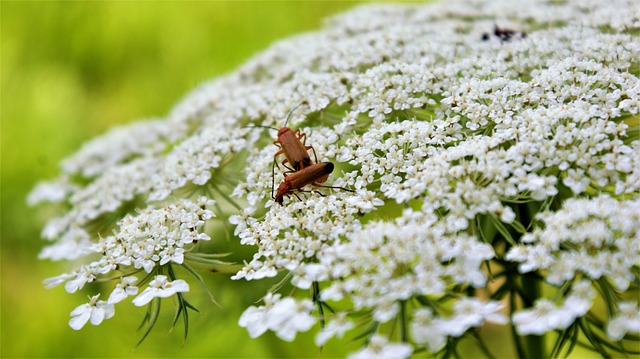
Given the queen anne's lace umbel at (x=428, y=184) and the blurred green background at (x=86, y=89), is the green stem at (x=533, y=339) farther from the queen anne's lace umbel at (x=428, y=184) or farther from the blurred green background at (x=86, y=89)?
the blurred green background at (x=86, y=89)

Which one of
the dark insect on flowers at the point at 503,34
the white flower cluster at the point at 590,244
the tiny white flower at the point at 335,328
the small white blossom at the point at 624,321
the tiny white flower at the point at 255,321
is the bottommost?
the small white blossom at the point at 624,321

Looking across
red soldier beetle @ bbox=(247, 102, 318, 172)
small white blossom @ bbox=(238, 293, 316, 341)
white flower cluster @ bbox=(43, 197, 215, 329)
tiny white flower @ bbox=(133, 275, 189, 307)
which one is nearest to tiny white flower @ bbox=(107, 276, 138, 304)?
white flower cluster @ bbox=(43, 197, 215, 329)

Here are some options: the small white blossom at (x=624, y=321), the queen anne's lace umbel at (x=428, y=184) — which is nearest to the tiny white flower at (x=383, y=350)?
the queen anne's lace umbel at (x=428, y=184)

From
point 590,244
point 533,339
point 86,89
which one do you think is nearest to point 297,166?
point 590,244

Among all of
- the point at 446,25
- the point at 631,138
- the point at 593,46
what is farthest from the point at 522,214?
the point at 446,25

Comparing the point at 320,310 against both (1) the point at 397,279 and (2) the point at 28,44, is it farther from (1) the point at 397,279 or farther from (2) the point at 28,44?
(2) the point at 28,44

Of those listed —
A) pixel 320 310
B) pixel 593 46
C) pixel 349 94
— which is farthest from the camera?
pixel 349 94
